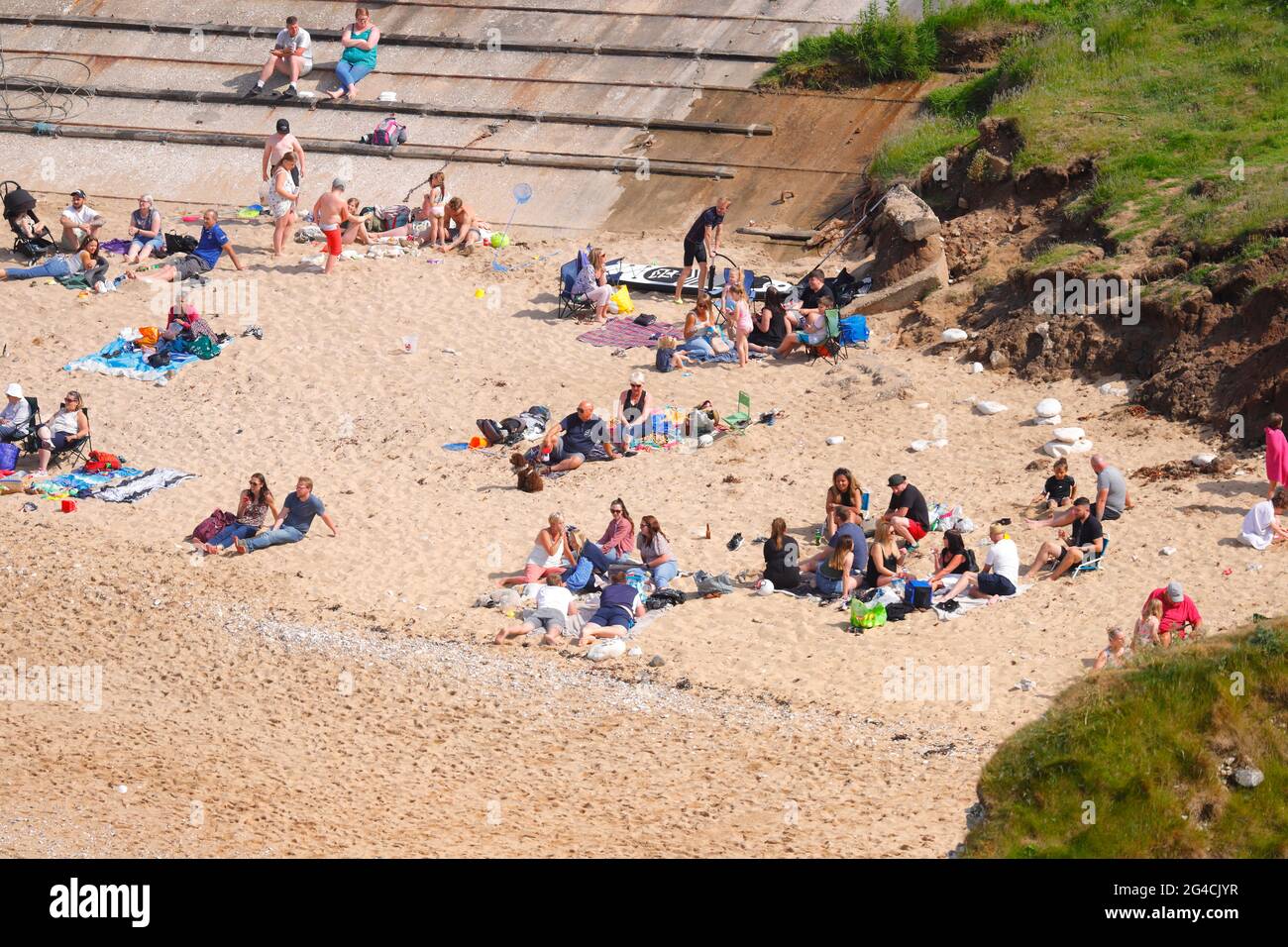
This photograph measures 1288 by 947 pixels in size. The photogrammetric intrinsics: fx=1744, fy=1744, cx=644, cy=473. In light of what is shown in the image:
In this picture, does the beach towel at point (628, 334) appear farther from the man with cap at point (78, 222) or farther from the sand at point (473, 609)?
the man with cap at point (78, 222)

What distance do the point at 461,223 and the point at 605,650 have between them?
10.8 meters

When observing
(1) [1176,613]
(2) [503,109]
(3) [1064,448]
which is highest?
(2) [503,109]

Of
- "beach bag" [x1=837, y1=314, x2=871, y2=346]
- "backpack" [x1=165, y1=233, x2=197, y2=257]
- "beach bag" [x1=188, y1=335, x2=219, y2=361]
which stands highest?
"backpack" [x1=165, y1=233, x2=197, y2=257]

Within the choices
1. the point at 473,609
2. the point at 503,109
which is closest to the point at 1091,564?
the point at 473,609

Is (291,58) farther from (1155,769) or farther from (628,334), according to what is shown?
(1155,769)

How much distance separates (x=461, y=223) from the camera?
2416 cm

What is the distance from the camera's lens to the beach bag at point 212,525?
57.4 feet

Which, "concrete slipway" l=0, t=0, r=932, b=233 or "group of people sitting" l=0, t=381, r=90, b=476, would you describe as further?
"concrete slipway" l=0, t=0, r=932, b=233

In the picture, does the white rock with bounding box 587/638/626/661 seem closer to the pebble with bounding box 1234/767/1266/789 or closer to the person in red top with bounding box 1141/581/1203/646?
the person in red top with bounding box 1141/581/1203/646

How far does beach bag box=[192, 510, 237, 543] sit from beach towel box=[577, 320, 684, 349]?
5642 millimetres

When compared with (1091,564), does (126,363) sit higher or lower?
higher

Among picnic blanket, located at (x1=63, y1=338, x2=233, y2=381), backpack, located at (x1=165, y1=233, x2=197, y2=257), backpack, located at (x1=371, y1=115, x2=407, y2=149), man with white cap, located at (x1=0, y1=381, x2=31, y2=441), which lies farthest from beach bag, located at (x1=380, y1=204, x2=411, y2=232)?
man with white cap, located at (x1=0, y1=381, x2=31, y2=441)

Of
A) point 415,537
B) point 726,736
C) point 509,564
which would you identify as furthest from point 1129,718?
point 415,537

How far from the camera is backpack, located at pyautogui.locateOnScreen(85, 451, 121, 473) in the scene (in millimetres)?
19297
